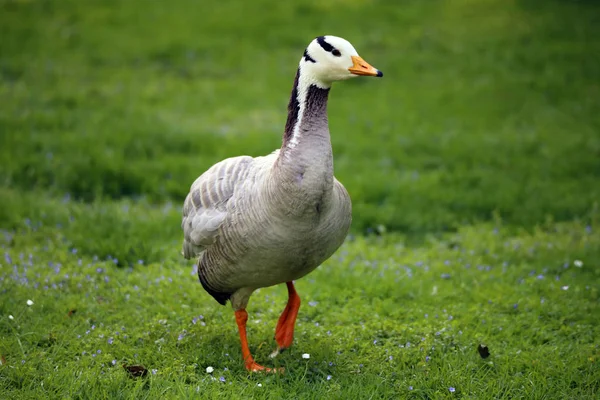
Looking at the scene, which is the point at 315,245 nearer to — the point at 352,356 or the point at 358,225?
the point at 352,356

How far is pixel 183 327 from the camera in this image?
547 centimetres

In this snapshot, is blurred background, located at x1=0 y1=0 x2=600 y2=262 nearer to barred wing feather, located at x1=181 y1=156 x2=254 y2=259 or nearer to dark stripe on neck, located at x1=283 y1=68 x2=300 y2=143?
barred wing feather, located at x1=181 y1=156 x2=254 y2=259

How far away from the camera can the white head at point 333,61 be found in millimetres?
4430

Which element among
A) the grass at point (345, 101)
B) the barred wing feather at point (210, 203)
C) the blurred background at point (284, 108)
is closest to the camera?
the barred wing feather at point (210, 203)

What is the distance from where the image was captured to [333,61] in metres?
4.43

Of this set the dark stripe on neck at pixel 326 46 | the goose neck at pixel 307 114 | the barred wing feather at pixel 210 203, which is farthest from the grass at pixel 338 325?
the dark stripe on neck at pixel 326 46

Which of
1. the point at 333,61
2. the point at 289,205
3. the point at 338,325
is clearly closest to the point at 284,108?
the point at 338,325

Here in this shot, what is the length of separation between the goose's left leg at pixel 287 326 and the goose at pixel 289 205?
289mm

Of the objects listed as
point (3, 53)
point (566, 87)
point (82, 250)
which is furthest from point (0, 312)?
point (566, 87)

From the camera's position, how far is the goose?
445cm

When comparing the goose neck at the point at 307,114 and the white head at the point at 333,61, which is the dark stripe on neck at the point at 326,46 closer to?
the white head at the point at 333,61

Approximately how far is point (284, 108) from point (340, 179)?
2.71 meters

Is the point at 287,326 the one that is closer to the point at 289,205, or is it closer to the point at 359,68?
the point at 289,205

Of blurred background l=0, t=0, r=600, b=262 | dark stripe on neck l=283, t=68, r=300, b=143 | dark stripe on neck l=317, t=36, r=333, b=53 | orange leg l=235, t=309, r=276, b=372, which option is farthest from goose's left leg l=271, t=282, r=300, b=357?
blurred background l=0, t=0, r=600, b=262
